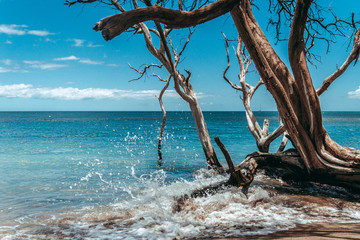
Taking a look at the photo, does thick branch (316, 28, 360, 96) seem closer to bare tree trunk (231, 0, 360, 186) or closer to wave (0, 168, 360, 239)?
bare tree trunk (231, 0, 360, 186)

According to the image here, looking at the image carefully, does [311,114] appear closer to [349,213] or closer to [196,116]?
[349,213]

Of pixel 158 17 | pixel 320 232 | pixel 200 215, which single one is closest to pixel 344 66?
pixel 320 232

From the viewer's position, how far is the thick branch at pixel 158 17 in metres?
3.05

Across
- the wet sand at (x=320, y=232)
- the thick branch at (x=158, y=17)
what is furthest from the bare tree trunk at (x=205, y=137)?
the thick branch at (x=158, y=17)

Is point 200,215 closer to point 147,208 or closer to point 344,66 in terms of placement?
point 147,208

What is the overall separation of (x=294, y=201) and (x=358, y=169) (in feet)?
4.70

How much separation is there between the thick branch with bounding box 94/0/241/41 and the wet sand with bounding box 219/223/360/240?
319 centimetres

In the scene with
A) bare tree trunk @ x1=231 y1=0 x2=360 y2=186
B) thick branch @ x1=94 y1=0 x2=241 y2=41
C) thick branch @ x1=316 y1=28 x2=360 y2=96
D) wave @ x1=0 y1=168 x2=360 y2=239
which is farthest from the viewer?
thick branch @ x1=316 y1=28 x2=360 y2=96

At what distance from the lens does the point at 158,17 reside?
3.74 meters

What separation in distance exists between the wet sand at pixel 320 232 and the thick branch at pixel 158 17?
10.5 ft

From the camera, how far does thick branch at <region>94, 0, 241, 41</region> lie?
3053 mm

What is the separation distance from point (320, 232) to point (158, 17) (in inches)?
146

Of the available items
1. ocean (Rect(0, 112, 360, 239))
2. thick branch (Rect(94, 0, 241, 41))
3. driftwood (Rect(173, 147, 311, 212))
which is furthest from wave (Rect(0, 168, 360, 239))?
thick branch (Rect(94, 0, 241, 41))

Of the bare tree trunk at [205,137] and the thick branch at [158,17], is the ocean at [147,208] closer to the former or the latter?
the bare tree trunk at [205,137]
